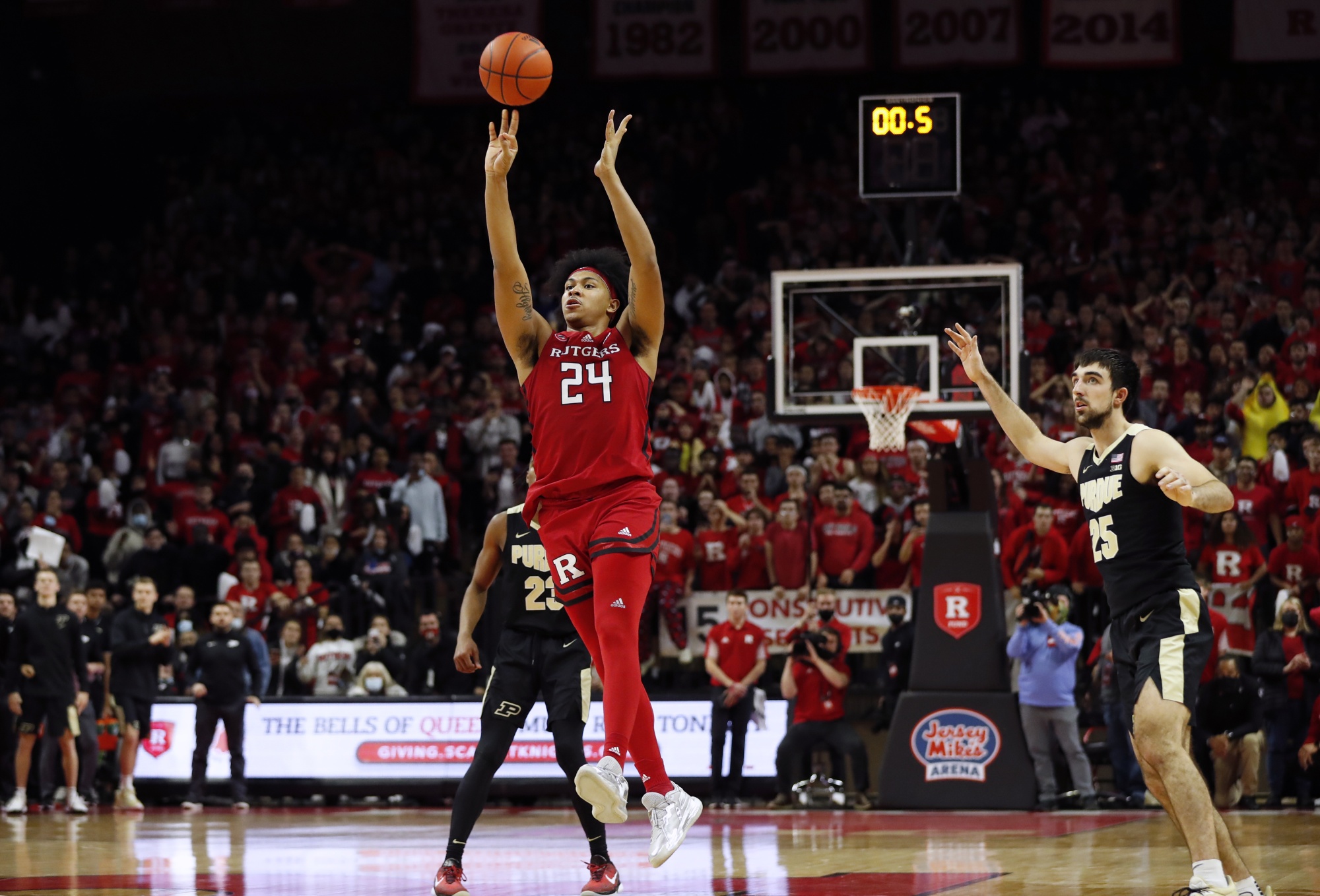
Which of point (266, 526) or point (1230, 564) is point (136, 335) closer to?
point (266, 526)

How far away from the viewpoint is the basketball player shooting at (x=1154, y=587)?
22.0 ft

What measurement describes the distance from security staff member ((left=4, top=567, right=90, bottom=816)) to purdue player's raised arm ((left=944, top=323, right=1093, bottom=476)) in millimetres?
11023

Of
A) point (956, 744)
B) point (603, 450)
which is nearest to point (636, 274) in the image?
point (603, 450)

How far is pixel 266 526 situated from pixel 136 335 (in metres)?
6.29

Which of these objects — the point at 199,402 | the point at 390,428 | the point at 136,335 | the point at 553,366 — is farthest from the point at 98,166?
the point at 553,366

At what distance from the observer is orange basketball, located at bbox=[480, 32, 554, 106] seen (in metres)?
7.29

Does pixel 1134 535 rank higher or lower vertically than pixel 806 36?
lower

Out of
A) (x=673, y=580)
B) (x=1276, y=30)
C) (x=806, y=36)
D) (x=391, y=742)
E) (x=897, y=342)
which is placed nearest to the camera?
(x=897, y=342)

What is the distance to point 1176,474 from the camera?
21.7 feet

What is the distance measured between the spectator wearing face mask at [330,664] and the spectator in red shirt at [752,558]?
13.0ft

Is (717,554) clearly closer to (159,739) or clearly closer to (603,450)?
(159,739)

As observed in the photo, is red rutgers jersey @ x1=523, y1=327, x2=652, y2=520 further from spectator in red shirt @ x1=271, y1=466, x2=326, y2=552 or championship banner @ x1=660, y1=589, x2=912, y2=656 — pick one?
spectator in red shirt @ x1=271, y1=466, x2=326, y2=552

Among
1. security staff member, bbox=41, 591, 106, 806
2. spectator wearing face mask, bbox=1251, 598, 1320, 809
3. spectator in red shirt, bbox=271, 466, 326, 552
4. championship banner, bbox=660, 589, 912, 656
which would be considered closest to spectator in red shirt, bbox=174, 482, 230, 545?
spectator in red shirt, bbox=271, 466, 326, 552

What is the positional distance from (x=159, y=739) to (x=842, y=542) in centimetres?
715
